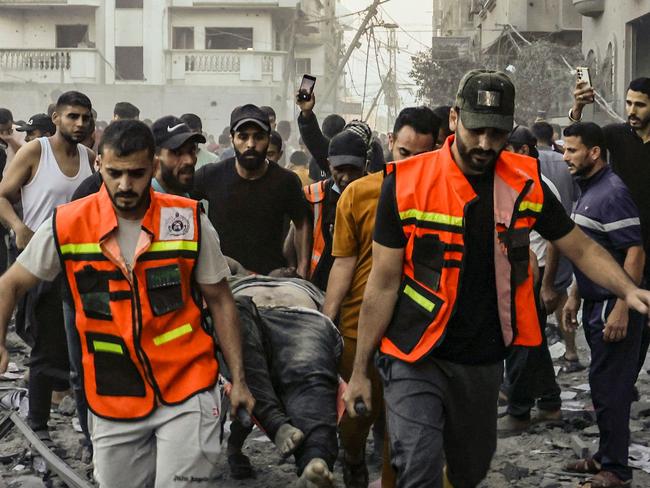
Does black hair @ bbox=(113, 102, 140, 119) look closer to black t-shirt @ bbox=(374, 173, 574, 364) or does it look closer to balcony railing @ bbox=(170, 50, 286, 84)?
black t-shirt @ bbox=(374, 173, 574, 364)

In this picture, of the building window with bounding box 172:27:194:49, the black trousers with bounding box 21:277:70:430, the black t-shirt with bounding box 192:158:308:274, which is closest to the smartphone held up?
the black t-shirt with bounding box 192:158:308:274

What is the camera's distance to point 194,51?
41906 millimetres

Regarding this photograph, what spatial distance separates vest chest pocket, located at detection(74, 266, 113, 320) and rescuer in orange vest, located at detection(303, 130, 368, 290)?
8.01 ft

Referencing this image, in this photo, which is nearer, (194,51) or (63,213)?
(63,213)

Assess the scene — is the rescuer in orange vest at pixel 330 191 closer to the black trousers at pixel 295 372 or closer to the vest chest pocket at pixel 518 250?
the black trousers at pixel 295 372

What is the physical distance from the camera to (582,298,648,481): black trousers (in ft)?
19.5

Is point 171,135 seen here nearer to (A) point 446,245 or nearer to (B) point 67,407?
(A) point 446,245

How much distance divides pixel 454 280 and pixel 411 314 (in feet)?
0.73

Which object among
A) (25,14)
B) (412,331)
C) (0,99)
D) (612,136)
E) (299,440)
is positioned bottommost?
(299,440)

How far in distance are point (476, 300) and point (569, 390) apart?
490 centimetres

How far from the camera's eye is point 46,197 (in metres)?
6.98

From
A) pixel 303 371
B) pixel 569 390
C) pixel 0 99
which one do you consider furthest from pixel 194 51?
pixel 303 371

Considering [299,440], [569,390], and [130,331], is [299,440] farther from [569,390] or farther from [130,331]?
[569,390]

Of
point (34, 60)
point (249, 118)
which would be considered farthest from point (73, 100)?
point (34, 60)
